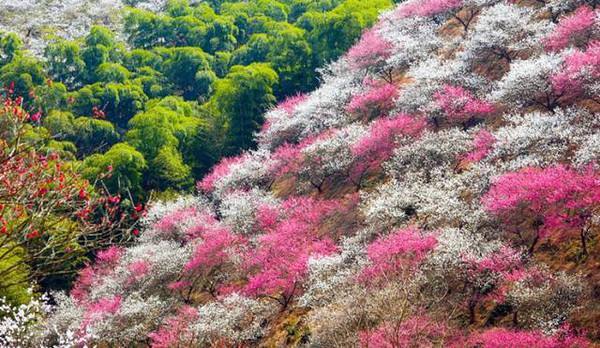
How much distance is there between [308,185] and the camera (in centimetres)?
3512

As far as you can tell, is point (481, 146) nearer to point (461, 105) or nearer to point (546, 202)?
point (461, 105)

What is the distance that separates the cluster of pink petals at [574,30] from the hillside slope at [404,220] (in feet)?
0.36

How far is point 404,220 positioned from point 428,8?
101 ft

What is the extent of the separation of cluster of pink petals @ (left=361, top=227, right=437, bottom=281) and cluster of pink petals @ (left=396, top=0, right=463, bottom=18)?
105ft

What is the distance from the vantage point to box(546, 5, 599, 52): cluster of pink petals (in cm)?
3155

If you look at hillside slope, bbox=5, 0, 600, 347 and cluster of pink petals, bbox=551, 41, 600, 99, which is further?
cluster of pink petals, bbox=551, 41, 600, 99

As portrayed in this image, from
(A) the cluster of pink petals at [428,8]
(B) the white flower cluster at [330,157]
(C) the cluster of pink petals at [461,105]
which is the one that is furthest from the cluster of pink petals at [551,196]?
(A) the cluster of pink petals at [428,8]

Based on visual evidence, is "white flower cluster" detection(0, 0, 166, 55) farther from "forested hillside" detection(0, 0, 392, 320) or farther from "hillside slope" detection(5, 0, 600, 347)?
"hillside slope" detection(5, 0, 600, 347)

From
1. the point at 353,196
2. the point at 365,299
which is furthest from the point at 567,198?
the point at 353,196

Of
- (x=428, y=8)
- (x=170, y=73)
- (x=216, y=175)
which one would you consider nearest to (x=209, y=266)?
(x=216, y=175)

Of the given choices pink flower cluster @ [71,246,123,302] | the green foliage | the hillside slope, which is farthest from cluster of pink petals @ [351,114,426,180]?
the green foliage

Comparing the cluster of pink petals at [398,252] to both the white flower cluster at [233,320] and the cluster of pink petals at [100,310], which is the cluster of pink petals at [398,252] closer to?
the white flower cluster at [233,320]

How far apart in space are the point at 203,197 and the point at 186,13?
5667cm

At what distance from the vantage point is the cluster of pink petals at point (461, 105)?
30844 mm
